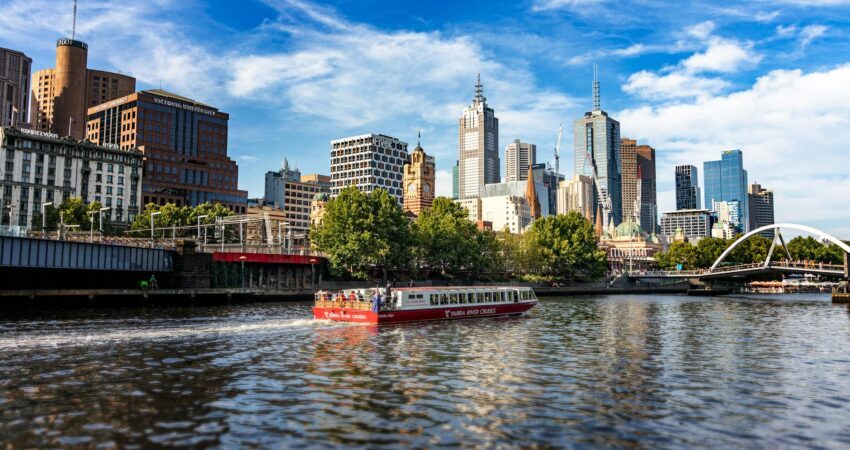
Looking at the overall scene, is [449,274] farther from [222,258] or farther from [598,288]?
[222,258]

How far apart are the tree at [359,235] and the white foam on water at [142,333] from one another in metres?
57.5

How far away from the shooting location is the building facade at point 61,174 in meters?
144

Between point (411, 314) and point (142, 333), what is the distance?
24.1 m

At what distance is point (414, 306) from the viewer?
6338 centimetres

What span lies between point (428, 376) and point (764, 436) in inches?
601

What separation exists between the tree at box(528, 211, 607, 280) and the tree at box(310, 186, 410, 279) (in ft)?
168

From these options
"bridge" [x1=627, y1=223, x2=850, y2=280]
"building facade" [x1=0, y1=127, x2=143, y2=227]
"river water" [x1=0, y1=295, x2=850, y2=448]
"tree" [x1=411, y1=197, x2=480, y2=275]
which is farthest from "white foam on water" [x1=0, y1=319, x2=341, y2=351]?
"bridge" [x1=627, y1=223, x2=850, y2=280]

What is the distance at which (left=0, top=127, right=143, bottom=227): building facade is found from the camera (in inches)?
5669

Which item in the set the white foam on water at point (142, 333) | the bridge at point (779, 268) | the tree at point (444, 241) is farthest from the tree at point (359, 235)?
the bridge at point (779, 268)

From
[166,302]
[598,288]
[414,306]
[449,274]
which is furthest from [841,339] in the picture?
[598,288]

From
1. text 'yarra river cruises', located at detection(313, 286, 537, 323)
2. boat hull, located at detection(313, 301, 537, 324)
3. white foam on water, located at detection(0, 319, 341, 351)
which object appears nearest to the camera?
white foam on water, located at detection(0, 319, 341, 351)

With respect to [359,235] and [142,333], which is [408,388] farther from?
[359,235]

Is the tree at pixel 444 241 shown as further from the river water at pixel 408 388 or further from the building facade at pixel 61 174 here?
the river water at pixel 408 388

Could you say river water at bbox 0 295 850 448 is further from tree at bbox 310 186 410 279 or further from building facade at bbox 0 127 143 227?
building facade at bbox 0 127 143 227
